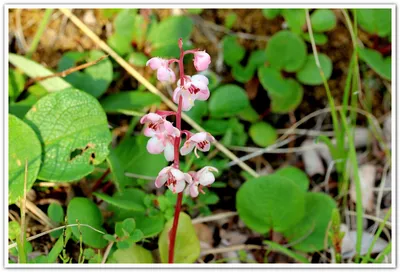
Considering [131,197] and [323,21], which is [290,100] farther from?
[131,197]

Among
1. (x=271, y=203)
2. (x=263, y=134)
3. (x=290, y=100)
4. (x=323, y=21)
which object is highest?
(x=323, y=21)

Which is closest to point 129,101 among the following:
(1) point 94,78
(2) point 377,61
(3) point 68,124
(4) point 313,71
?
(1) point 94,78

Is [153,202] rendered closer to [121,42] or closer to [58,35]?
[121,42]

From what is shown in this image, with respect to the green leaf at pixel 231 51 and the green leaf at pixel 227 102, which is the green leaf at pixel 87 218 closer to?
the green leaf at pixel 227 102

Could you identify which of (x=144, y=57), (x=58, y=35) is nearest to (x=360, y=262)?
(x=144, y=57)

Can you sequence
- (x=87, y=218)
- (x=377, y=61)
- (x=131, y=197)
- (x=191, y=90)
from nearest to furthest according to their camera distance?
1. (x=191, y=90)
2. (x=87, y=218)
3. (x=131, y=197)
4. (x=377, y=61)
